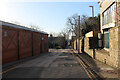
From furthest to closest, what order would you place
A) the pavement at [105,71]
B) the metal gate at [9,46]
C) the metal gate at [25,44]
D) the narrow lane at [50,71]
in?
the metal gate at [25,44]
the metal gate at [9,46]
the narrow lane at [50,71]
the pavement at [105,71]

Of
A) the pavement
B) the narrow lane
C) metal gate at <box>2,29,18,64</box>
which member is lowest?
the narrow lane

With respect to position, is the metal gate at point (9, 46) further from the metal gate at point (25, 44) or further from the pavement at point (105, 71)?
the pavement at point (105, 71)

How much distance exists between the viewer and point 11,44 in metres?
14.2

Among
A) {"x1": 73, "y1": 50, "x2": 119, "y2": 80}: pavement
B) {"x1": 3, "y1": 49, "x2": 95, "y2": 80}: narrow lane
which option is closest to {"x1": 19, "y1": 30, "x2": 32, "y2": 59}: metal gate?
{"x1": 3, "y1": 49, "x2": 95, "y2": 80}: narrow lane

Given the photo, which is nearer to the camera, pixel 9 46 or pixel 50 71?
pixel 50 71

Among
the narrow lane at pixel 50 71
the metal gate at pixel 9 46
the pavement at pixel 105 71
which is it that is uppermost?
the metal gate at pixel 9 46

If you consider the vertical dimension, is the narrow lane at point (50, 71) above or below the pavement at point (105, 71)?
below

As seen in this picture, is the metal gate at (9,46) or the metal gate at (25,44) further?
the metal gate at (25,44)

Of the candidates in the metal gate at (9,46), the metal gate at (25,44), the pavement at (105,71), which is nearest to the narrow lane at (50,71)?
the pavement at (105,71)

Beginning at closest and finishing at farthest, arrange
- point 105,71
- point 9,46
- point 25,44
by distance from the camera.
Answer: point 105,71 → point 9,46 → point 25,44

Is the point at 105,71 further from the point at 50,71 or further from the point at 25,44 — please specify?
the point at 25,44

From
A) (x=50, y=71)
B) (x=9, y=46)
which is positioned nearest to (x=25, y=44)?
(x=9, y=46)

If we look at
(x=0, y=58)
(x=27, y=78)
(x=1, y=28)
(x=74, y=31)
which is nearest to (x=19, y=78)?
(x=27, y=78)

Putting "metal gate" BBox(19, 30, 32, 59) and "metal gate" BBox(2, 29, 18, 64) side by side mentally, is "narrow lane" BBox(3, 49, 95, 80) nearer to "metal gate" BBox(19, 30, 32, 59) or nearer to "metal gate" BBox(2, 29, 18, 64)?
"metal gate" BBox(2, 29, 18, 64)
